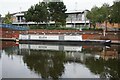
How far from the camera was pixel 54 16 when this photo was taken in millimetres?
47500

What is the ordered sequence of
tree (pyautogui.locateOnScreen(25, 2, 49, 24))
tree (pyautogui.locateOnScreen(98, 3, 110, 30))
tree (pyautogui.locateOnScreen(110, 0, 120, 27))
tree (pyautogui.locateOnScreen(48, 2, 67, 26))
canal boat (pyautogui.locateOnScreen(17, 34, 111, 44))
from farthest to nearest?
1. tree (pyautogui.locateOnScreen(25, 2, 49, 24))
2. tree (pyautogui.locateOnScreen(48, 2, 67, 26))
3. tree (pyautogui.locateOnScreen(98, 3, 110, 30))
4. canal boat (pyautogui.locateOnScreen(17, 34, 111, 44))
5. tree (pyautogui.locateOnScreen(110, 0, 120, 27))

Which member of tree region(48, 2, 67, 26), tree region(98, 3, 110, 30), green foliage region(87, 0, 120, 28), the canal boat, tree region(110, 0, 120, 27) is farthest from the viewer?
tree region(48, 2, 67, 26)

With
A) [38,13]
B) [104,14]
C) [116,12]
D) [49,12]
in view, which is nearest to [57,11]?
[49,12]

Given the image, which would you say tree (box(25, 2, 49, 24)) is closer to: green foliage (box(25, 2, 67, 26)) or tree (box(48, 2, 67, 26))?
green foliage (box(25, 2, 67, 26))

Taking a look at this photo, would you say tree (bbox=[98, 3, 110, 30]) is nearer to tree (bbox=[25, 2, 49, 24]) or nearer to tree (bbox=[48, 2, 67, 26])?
tree (bbox=[48, 2, 67, 26])

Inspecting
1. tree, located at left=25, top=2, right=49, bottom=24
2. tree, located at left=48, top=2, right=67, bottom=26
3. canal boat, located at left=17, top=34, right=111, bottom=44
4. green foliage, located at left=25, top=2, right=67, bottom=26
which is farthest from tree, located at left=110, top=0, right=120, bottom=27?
tree, located at left=25, top=2, right=49, bottom=24

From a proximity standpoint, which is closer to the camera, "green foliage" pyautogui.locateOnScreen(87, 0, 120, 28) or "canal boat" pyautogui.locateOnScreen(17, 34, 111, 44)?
"green foliage" pyautogui.locateOnScreen(87, 0, 120, 28)

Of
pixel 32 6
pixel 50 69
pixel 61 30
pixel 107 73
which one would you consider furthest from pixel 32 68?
pixel 32 6

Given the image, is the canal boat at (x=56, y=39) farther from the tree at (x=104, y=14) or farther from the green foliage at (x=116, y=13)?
the tree at (x=104, y=14)

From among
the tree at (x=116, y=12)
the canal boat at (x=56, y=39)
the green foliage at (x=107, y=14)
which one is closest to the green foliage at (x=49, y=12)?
the green foliage at (x=107, y=14)

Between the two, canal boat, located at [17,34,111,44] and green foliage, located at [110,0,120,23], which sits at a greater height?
green foliage, located at [110,0,120,23]

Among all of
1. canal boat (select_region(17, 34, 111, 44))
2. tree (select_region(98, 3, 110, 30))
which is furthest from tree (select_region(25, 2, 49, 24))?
tree (select_region(98, 3, 110, 30))

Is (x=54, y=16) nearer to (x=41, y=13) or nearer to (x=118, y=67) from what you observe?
(x=41, y=13)

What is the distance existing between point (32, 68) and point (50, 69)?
1154 mm
